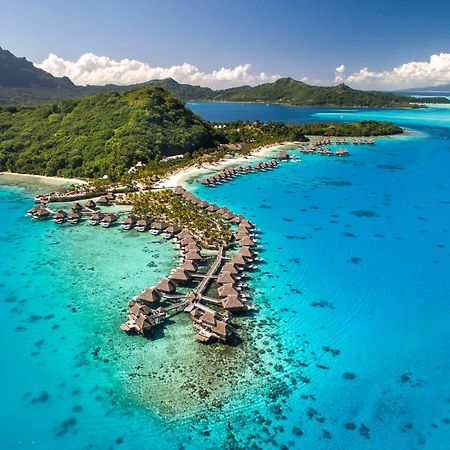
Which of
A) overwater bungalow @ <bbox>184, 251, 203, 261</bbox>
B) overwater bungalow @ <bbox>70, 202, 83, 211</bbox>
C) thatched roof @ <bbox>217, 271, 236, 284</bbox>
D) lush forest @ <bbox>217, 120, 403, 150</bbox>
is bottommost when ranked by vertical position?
thatched roof @ <bbox>217, 271, 236, 284</bbox>

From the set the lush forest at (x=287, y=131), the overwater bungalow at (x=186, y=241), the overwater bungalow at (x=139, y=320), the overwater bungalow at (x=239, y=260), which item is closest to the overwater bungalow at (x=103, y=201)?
the overwater bungalow at (x=186, y=241)

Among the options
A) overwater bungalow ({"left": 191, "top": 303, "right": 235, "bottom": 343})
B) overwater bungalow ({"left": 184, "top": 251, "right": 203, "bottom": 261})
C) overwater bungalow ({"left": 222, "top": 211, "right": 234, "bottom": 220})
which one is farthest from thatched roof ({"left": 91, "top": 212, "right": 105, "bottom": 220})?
overwater bungalow ({"left": 191, "top": 303, "right": 235, "bottom": 343})

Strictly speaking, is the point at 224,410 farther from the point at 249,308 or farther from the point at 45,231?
the point at 45,231

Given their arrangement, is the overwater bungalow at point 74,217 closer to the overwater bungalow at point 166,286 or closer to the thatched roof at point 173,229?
the thatched roof at point 173,229

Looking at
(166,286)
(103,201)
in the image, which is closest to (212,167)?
(103,201)

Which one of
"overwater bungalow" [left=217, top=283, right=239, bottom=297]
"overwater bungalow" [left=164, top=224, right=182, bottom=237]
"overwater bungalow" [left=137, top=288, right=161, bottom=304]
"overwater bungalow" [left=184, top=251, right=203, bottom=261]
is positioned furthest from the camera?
"overwater bungalow" [left=164, top=224, right=182, bottom=237]

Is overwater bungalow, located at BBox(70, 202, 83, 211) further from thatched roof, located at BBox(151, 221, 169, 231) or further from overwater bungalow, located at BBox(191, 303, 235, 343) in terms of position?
overwater bungalow, located at BBox(191, 303, 235, 343)
